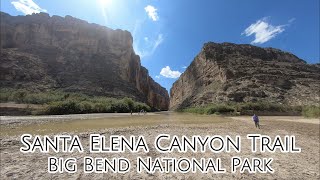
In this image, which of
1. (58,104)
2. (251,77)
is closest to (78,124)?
(58,104)

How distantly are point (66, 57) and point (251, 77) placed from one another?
209 ft

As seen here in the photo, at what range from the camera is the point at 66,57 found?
96625 millimetres

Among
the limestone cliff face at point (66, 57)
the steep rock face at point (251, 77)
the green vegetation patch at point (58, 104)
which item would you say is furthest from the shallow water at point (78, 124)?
the limestone cliff face at point (66, 57)

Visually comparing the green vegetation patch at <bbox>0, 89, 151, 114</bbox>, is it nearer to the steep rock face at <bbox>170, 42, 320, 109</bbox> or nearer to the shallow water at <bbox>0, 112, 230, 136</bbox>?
the shallow water at <bbox>0, 112, 230, 136</bbox>

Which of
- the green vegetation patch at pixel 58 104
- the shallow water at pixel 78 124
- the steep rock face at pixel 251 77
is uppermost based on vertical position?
the steep rock face at pixel 251 77

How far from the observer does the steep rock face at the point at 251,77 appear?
69.7 metres

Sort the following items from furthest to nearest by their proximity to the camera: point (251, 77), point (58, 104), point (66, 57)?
point (66, 57)
point (251, 77)
point (58, 104)

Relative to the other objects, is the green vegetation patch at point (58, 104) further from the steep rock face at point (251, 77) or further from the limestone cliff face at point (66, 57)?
the steep rock face at point (251, 77)

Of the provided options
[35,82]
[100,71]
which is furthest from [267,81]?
[35,82]

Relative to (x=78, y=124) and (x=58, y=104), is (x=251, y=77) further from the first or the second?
(x=78, y=124)

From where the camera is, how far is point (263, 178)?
7.98 metres

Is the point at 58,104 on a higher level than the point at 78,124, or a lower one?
higher

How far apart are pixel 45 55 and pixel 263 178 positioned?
315 feet

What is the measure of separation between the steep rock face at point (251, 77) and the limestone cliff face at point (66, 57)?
1076 inches
